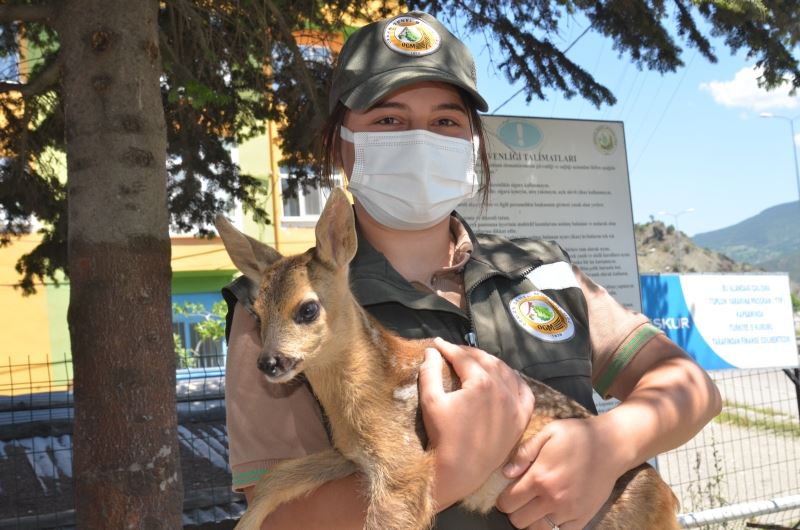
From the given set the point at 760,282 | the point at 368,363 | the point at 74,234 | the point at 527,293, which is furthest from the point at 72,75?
the point at 760,282

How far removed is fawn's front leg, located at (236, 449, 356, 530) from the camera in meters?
2.41

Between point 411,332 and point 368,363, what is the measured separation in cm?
20

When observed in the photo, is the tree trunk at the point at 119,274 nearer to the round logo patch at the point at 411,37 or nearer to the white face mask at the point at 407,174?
the white face mask at the point at 407,174

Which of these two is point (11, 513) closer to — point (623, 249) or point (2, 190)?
point (2, 190)

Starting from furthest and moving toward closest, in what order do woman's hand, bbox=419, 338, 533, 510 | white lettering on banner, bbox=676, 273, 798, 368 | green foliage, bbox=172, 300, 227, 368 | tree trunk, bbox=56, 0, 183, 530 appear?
green foliage, bbox=172, 300, 227, 368, white lettering on banner, bbox=676, 273, 798, 368, tree trunk, bbox=56, 0, 183, 530, woman's hand, bbox=419, 338, 533, 510

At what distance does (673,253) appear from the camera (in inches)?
2303

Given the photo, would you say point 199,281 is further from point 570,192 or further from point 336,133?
point 336,133

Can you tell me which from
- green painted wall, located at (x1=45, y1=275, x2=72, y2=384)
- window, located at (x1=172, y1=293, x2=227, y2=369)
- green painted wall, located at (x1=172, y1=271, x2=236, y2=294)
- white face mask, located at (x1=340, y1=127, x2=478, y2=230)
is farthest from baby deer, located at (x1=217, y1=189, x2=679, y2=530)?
green painted wall, located at (x1=172, y1=271, x2=236, y2=294)

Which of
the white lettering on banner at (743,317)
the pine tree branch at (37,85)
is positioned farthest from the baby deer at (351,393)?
the white lettering on banner at (743,317)

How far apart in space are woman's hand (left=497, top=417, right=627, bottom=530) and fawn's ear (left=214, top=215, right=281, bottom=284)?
3.88 feet

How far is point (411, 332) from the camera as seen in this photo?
9.09 feet

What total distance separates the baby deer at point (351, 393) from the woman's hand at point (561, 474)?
3.6 inches

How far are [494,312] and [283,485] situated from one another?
3.14ft

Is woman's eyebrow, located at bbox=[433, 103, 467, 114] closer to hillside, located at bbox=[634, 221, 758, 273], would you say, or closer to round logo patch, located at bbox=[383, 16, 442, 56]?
round logo patch, located at bbox=[383, 16, 442, 56]
